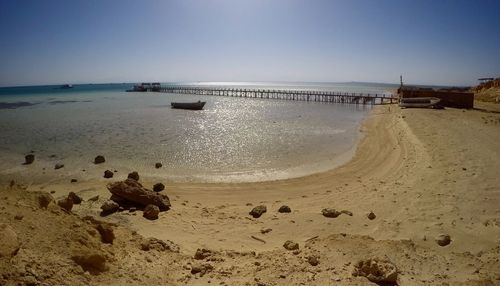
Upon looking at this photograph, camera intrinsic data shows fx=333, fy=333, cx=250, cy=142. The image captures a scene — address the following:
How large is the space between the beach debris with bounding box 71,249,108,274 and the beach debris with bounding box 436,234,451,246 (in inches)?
244

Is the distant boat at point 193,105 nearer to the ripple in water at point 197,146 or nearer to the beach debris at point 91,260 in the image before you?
the ripple in water at point 197,146

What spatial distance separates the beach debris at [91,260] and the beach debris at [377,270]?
4005 millimetres

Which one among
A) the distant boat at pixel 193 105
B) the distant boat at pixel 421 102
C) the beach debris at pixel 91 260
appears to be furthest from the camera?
the distant boat at pixel 193 105

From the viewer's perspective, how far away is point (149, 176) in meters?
14.6

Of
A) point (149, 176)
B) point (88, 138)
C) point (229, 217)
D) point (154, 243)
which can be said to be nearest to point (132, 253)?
point (154, 243)

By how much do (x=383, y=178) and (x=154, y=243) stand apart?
9.68 meters

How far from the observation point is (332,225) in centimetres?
845

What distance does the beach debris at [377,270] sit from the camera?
534 centimetres

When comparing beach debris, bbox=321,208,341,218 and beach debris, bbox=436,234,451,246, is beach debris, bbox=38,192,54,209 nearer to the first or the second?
beach debris, bbox=321,208,341,218

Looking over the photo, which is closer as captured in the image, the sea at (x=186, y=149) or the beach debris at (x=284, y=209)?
the beach debris at (x=284, y=209)

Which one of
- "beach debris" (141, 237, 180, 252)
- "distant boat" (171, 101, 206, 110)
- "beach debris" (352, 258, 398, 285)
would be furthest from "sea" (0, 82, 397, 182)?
"distant boat" (171, 101, 206, 110)

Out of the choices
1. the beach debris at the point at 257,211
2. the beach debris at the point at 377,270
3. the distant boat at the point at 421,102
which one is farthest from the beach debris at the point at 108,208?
the distant boat at the point at 421,102

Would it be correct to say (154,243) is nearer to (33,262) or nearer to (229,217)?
(33,262)

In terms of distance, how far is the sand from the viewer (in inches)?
220
